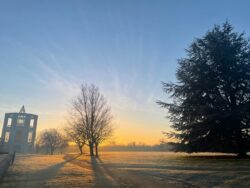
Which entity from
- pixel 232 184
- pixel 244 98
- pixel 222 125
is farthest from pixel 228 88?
pixel 232 184

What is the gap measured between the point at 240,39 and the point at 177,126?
998 centimetres

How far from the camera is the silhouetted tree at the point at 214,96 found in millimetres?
19734

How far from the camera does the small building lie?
82250 millimetres

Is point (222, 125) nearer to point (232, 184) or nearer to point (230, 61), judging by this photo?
point (230, 61)

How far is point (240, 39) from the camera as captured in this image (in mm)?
22828

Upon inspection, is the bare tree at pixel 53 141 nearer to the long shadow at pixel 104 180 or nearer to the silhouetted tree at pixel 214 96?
the silhouetted tree at pixel 214 96

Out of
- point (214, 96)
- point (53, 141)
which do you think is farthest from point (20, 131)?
point (214, 96)

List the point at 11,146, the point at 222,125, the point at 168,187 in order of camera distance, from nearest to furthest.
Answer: the point at 168,187 → the point at 222,125 → the point at 11,146

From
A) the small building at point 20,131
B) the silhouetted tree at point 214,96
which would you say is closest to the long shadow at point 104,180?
the silhouetted tree at point 214,96

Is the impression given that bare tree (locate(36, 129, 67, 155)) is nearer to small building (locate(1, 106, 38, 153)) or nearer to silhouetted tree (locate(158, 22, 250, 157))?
small building (locate(1, 106, 38, 153))

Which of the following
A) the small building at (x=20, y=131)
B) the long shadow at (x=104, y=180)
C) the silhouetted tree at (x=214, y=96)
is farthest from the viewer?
the small building at (x=20, y=131)

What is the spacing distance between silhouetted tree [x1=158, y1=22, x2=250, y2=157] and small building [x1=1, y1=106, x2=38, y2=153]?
7185cm

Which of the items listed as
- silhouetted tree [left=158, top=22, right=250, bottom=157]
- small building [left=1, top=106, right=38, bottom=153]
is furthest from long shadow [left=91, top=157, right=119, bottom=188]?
small building [left=1, top=106, right=38, bottom=153]

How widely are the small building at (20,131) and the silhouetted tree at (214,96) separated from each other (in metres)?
→ 71.8
